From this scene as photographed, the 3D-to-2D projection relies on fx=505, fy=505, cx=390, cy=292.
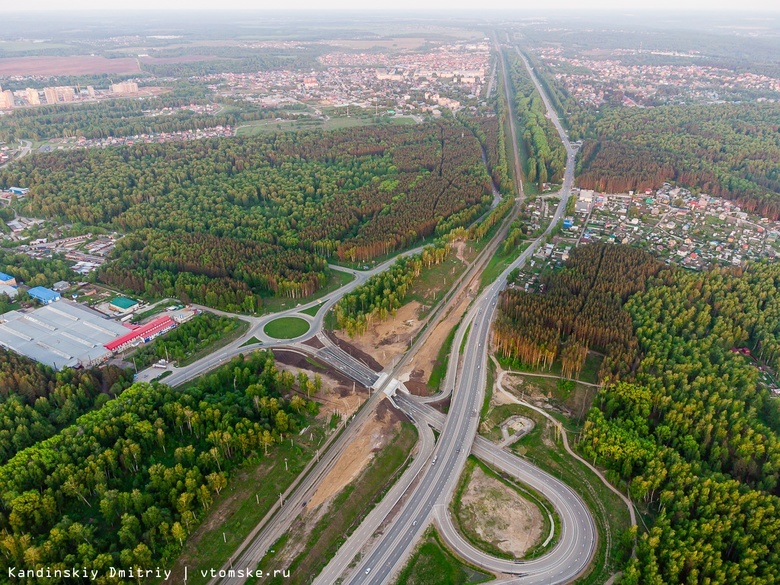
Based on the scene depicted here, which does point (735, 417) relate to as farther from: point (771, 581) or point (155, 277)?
point (155, 277)

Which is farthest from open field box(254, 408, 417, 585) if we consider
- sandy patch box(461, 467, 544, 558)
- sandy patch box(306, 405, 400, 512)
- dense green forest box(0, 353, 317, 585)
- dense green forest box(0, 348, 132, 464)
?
dense green forest box(0, 348, 132, 464)

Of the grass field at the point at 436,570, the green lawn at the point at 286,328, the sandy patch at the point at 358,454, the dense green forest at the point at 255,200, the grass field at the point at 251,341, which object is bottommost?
the grass field at the point at 436,570

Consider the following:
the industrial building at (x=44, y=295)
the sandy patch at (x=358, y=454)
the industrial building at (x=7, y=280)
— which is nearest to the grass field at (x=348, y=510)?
the sandy patch at (x=358, y=454)

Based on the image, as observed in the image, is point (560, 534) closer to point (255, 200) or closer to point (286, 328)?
point (286, 328)

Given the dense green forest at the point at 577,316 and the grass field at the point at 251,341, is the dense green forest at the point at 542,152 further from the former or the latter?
the grass field at the point at 251,341

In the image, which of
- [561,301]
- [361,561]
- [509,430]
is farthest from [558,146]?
[361,561]

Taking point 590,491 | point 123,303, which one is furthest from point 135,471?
point 590,491

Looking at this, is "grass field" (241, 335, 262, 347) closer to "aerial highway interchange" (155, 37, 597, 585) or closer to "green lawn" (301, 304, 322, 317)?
"aerial highway interchange" (155, 37, 597, 585)
